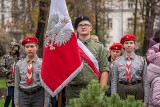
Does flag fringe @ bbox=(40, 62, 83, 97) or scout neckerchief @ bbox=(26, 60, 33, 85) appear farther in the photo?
scout neckerchief @ bbox=(26, 60, 33, 85)

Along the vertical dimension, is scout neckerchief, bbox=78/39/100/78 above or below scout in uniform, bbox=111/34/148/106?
above

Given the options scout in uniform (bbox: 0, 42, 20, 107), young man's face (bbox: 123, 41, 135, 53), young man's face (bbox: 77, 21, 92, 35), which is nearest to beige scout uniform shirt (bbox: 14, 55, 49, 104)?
young man's face (bbox: 77, 21, 92, 35)

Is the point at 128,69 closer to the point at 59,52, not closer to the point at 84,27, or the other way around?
the point at 84,27

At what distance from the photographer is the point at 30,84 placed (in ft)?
24.6

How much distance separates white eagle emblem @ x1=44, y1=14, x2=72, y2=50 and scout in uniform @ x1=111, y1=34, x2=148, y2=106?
3.53 ft

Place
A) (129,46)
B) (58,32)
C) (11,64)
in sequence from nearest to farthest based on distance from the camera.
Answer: (58,32)
(129,46)
(11,64)

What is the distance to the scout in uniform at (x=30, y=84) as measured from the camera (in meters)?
7.47

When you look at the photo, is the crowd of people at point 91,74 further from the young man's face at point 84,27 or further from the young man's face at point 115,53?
the young man's face at point 115,53

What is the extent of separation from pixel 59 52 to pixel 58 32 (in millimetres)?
288

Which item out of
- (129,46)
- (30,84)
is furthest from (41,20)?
(129,46)

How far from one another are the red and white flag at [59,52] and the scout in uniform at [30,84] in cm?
60

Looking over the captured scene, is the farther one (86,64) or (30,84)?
(30,84)

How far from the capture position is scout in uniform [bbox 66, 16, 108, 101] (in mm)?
6727

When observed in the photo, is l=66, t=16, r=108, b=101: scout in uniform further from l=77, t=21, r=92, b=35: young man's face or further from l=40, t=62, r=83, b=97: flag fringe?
l=40, t=62, r=83, b=97: flag fringe
